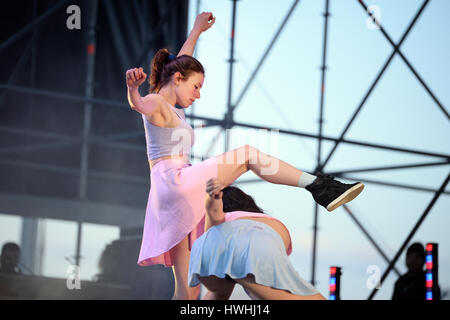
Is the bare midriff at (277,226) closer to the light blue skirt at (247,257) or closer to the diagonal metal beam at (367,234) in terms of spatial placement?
the light blue skirt at (247,257)

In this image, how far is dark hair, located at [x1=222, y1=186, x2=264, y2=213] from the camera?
7.78 ft

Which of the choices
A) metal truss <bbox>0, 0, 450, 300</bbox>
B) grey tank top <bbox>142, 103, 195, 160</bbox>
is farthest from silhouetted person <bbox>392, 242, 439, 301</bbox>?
grey tank top <bbox>142, 103, 195, 160</bbox>

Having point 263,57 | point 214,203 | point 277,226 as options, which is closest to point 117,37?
point 263,57

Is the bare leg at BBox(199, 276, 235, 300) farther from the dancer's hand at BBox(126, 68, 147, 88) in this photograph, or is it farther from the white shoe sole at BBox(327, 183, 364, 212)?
the dancer's hand at BBox(126, 68, 147, 88)

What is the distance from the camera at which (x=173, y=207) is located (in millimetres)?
2451

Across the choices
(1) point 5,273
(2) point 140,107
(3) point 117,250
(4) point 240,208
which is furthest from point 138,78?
(3) point 117,250

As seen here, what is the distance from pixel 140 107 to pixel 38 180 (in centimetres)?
485

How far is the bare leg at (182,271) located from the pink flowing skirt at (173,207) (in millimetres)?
27

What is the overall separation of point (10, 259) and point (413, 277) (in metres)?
2.37

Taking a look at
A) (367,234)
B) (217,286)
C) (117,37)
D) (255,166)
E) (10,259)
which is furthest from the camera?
(117,37)

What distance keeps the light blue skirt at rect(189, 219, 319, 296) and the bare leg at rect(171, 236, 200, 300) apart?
37 centimetres

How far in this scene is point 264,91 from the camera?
6.72m

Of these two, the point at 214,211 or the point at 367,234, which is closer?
the point at 214,211

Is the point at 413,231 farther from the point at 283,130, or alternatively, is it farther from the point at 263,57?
the point at 263,57
